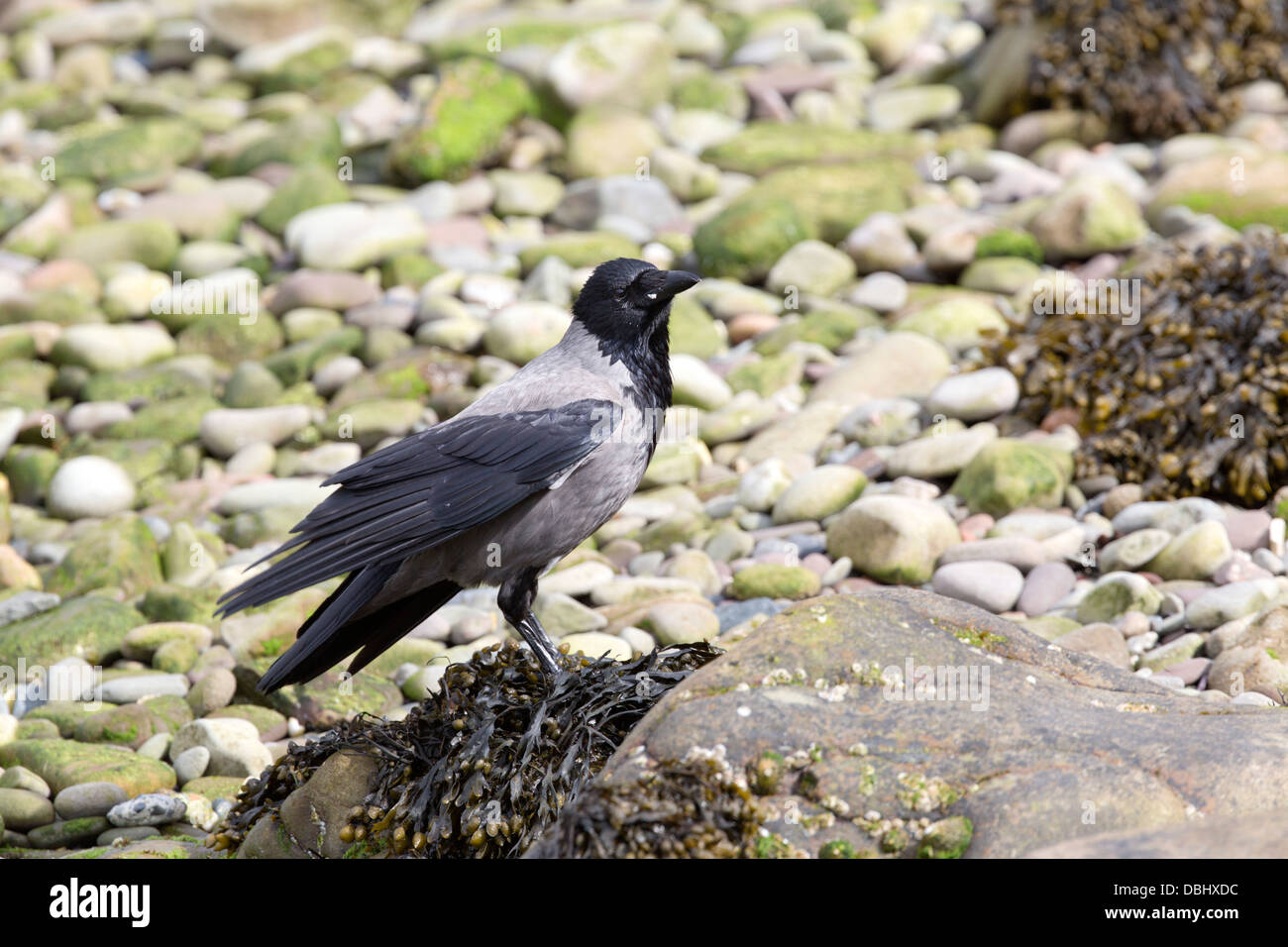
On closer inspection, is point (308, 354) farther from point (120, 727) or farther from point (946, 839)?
point (946, 839)

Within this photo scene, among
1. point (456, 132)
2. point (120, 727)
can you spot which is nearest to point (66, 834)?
point (120, 727)

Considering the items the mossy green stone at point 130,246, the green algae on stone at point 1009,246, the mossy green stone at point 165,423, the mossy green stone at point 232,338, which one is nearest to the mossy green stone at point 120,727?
the mossy green stone at point 165,423

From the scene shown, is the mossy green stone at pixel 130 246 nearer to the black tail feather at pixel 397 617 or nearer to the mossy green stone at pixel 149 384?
the mossy green stone at pixel 149 384

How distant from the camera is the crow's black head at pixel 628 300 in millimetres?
4875

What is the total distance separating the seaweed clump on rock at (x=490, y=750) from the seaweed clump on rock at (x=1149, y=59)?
30.1 feet

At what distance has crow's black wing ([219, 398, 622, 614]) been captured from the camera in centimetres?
432

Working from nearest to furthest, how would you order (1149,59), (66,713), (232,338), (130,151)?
(66,713)
(232,338)
(1149,59)
(130,151)

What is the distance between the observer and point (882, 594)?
4.20m

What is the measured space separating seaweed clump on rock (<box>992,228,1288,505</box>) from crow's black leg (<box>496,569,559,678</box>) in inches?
151

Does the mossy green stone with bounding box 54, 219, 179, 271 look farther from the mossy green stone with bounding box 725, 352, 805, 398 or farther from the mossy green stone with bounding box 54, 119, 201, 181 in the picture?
the mossy green stone with bounding box 725, 352, 805, 398

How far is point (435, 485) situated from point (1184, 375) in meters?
4.69

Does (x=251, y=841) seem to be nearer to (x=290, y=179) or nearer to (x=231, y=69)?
(x=290, y=179)

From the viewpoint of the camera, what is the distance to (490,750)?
406 cm

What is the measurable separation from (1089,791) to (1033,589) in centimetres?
311
